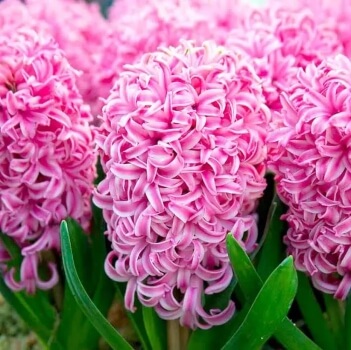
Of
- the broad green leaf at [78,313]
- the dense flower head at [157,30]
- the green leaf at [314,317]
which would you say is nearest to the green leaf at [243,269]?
the green leaf at [314,317]

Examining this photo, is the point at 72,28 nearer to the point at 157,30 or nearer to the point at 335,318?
the point at 157,30

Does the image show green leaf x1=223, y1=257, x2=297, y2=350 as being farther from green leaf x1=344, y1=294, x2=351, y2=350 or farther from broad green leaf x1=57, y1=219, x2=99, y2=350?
broad green leaf x1=57, y1=219, x2=99, y2=350

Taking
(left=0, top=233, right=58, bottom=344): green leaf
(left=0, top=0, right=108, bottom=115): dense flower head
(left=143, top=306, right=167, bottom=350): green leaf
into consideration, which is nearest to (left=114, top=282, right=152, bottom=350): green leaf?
(left=143, top=306, right=167, bottom=350): green leaf

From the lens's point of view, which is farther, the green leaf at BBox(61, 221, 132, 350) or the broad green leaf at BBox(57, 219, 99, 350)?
the broad green leaf at BBox(57, 219, 99, 350)

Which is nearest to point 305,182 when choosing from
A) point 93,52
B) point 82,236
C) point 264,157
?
point 264,157

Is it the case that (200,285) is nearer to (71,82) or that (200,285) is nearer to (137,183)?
(137,183)

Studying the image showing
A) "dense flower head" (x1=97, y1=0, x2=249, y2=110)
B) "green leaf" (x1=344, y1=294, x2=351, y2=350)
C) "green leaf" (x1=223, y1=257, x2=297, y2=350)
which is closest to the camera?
→ "green leaf" (x1=223, y1=257, x2=297, y2=350)
